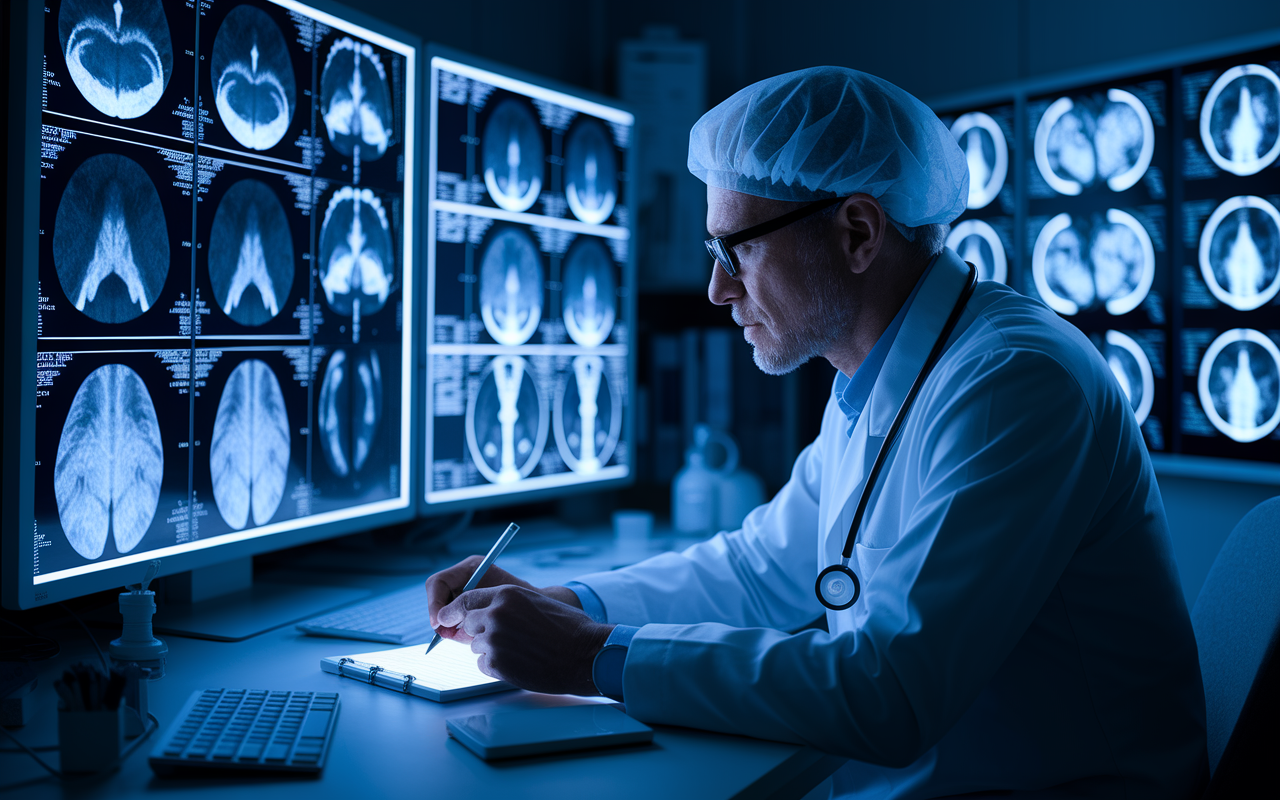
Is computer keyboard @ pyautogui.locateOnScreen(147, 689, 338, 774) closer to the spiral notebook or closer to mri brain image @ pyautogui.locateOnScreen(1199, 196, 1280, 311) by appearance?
the spiral notebook

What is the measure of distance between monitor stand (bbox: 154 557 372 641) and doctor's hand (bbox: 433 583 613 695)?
408mm

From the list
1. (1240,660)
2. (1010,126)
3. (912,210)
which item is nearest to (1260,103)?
(1010,126)

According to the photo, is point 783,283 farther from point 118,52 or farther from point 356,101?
point 118,52

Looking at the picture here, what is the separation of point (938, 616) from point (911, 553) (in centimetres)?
7

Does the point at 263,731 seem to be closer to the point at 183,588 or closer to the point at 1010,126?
the point at 183,588

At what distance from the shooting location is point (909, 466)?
111 cm

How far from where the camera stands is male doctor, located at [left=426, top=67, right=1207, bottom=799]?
0.92 metres

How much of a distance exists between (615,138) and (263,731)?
1508 millimetres

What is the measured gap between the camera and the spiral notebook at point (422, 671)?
1035 mm

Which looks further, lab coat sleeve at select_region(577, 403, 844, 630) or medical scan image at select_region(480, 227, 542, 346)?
medical scan image at select_region(480, 227, 542, 346)

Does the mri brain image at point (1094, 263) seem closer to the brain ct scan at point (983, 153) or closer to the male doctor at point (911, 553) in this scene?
the brain ct scan at point (983, 153)

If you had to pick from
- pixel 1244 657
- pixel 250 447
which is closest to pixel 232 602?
pixel 250 447

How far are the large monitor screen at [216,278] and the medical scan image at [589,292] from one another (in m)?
0.43

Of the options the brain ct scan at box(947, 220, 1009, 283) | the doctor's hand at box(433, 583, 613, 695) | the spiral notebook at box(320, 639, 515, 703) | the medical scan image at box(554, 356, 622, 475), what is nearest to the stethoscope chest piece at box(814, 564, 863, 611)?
the doctor's hand at box(433, 583, 613, 695)
